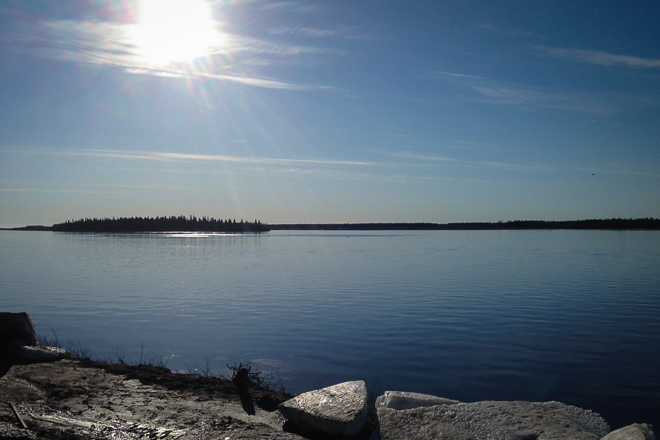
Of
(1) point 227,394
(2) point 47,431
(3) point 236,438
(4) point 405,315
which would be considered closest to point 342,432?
(3) point 236,438

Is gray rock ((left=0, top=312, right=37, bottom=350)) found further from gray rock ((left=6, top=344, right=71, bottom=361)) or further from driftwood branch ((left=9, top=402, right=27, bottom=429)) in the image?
driftwood branch ((left=9, top=402, right=27, bottom=429))

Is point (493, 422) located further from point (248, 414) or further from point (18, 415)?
point (18, 415)

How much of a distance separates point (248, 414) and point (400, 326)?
9973 millimetres

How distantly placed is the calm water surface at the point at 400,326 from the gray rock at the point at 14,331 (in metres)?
2.79

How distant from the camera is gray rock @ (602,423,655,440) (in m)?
6.90

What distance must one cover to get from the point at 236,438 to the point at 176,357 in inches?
303

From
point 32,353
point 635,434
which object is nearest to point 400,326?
point 635,434

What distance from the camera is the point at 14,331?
12242 millimetres

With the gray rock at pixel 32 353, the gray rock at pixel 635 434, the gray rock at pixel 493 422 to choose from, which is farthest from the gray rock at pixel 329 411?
the gray rock at pixel 32 353

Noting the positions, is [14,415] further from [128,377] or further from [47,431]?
[128,377]

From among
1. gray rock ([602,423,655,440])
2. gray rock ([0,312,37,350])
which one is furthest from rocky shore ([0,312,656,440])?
gray rock ([0,312,37,350])

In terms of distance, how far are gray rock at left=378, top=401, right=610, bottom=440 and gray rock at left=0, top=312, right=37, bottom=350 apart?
939cm

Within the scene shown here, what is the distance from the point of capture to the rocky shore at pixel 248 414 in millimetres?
7744

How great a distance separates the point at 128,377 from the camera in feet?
35.3
